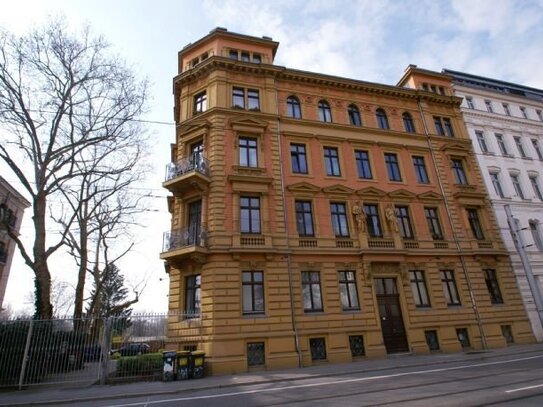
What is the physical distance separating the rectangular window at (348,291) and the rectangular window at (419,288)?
152 inches

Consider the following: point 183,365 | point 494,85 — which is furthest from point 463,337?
point 494,85

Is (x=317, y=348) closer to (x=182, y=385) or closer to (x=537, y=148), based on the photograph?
(x=182, y=385)

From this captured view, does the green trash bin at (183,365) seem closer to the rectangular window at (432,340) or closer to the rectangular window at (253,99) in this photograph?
the rectangular window at (432,340)

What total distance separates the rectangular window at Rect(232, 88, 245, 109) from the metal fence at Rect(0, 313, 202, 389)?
13450 mm

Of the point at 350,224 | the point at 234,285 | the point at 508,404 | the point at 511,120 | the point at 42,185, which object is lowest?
the point at 508,404

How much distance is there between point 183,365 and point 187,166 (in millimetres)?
10313

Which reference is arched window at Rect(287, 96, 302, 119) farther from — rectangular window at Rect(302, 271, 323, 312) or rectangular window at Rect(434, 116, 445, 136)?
rectangular window at Rect(434, 116, 445, 136)

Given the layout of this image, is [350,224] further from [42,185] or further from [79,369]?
[42,185]

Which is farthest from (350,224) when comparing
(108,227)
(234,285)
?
(108,227)

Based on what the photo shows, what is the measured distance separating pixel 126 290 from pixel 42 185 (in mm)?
39921

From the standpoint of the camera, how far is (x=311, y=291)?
17.7 m

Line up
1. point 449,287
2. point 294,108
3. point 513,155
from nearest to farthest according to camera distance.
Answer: point 449,287 < point 294,108 < point 513,155

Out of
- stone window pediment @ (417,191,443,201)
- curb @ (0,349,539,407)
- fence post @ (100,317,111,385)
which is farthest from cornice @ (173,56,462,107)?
curb @ (0,349,539,407)

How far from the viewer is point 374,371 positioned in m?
13.3
